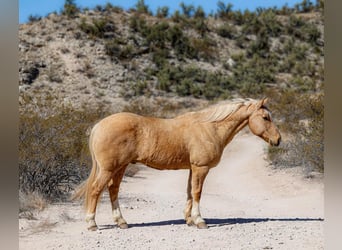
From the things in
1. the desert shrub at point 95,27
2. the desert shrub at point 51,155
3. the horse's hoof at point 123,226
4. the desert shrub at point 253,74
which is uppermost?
the desert shrub at point 95,27

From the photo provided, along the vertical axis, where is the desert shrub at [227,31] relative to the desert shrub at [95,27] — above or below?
above

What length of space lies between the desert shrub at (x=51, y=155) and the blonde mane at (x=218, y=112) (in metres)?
3.62

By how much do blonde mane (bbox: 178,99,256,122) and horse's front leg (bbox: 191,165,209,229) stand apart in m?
0.69

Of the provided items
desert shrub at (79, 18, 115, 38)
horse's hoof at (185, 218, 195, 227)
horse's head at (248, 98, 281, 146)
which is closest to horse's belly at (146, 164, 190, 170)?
horse's hoof at (185, 218, 195, 227)

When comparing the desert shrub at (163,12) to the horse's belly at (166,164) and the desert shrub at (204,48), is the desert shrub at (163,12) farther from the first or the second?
the horse's belly at (166,164)

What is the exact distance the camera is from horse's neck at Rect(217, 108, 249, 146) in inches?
294

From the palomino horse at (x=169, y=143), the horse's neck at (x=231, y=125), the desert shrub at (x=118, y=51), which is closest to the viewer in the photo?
the palomino horse at (x=169, y=143)

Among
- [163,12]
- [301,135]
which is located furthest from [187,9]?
[301,135]

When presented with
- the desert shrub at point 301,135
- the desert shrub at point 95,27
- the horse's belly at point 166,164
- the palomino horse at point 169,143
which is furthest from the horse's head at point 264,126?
the desert shrub at point 95,27

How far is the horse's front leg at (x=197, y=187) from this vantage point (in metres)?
7.16

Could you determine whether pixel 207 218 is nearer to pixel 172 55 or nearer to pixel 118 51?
pixel 118 51

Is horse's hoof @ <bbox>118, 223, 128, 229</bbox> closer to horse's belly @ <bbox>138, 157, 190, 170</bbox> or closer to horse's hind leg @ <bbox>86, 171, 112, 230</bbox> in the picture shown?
horse's hind leg @ <bbox>86, 171, 112, 230</bbox>

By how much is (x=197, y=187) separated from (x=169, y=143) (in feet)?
2.20
